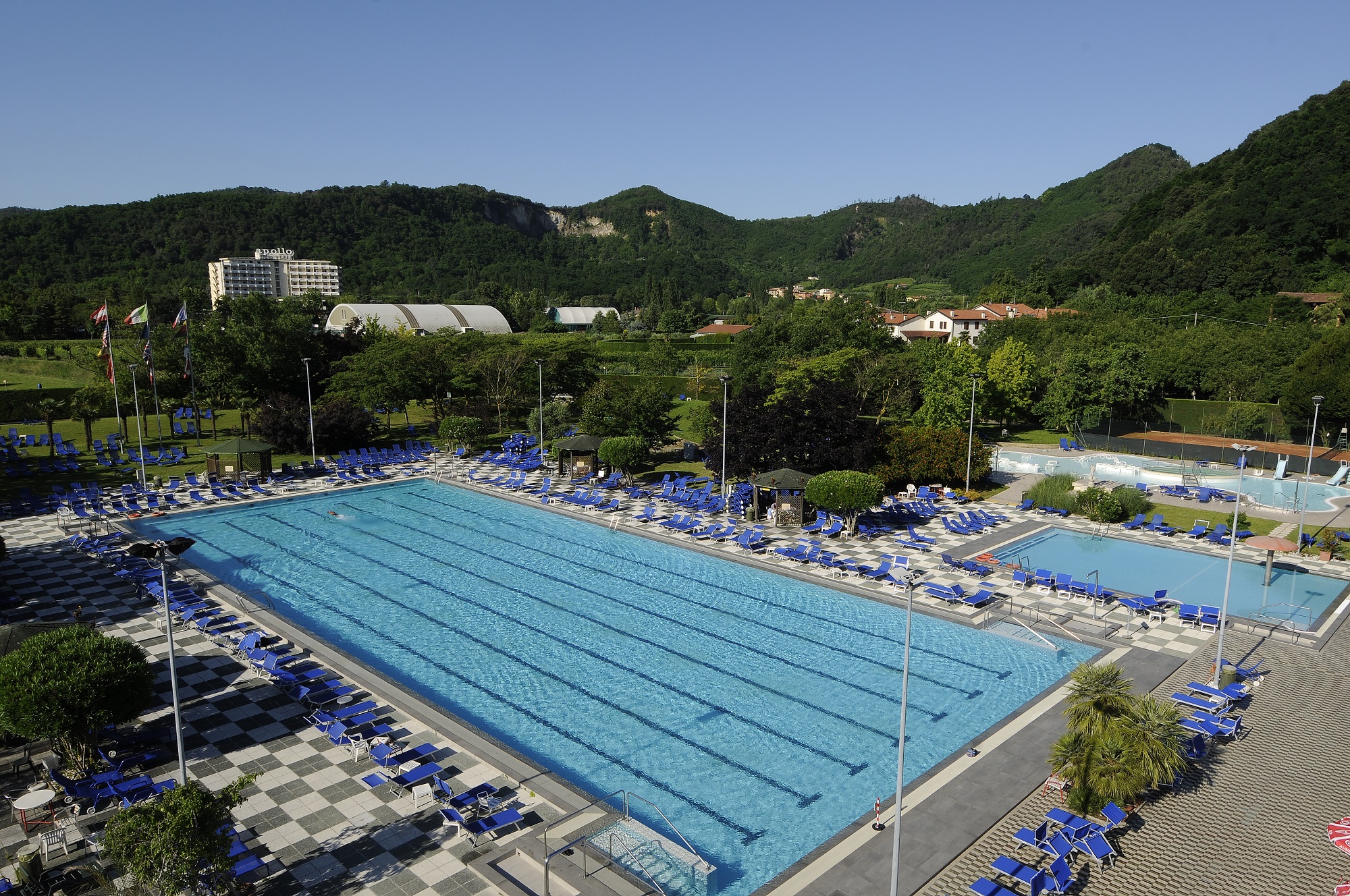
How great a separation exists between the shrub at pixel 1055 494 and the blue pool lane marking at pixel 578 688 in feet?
52.5

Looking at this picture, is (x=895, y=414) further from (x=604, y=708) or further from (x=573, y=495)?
(x=604, y=708)

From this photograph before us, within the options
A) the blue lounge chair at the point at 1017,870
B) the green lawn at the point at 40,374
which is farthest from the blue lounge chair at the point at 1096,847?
the green lawn at the point at 40,374

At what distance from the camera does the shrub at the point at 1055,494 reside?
2231cm

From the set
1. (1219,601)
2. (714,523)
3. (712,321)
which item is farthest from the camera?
(712,321)

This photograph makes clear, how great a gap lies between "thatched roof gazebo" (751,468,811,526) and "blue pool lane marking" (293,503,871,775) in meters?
7.25

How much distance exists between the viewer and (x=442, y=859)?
785 cm

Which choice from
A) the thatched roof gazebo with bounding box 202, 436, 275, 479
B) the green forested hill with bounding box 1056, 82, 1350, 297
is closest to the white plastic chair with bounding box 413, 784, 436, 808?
the thatched roof gazebo with bounding box 202, 436, 275, 479

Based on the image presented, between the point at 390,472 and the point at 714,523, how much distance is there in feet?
43.1

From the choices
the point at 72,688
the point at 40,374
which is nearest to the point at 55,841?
the point at 72,688

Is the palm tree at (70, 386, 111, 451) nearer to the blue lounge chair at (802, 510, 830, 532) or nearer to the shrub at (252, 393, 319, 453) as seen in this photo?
the shrub at (252, 393, 319, 453)

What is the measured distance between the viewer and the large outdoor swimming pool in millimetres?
9766

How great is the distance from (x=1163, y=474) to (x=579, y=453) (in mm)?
20410

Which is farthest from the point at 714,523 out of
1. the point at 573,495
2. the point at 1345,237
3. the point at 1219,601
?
the point at 1345,237

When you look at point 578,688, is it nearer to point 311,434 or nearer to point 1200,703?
point 1200,703
